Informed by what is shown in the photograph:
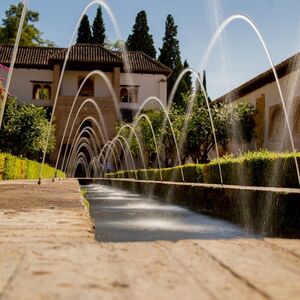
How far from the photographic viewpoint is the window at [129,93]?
42844mm

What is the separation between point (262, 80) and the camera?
955 inches

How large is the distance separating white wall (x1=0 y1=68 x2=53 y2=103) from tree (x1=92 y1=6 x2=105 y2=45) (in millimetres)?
14183

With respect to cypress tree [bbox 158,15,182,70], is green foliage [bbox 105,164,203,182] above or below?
below

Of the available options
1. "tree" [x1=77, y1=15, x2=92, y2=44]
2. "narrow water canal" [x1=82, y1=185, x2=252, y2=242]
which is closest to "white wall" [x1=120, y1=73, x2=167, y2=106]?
"tree" [x1=77, y1=15, x2=92, y2=44]

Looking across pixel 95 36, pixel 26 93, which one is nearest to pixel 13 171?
pixel 26 93

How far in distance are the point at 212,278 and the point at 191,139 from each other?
24788 mm

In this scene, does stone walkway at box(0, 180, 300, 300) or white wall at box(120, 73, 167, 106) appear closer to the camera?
stone walkway at box(0, 180, 300, 300)

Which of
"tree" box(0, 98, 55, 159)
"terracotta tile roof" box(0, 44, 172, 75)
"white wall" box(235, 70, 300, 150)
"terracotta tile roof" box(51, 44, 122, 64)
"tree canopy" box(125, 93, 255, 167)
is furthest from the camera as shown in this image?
"terracotta tile roof" box(0, 44, 172, 75)

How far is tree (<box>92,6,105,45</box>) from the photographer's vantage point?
55062 millimetres

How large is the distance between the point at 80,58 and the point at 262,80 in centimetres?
2044

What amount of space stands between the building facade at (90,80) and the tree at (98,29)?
1125 centimetres

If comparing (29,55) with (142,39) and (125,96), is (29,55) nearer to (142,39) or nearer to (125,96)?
(125,96)

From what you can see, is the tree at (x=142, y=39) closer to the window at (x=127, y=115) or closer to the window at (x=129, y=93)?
the window at (x=129, y=93)

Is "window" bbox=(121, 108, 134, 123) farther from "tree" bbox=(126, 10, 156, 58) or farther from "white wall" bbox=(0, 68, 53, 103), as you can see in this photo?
"tree" bbox=(126, 10, 156, 58)
